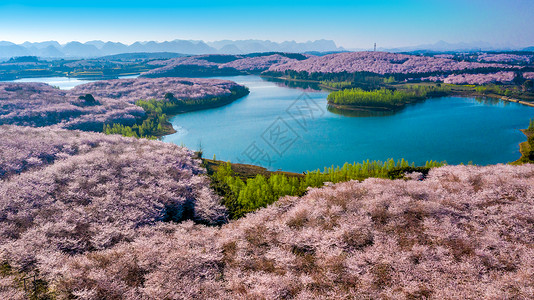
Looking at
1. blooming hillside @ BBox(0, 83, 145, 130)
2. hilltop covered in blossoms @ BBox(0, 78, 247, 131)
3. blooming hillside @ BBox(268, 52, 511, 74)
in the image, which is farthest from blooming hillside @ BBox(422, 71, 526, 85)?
blooming hillside @ BBox(0, 83, 145, 130)

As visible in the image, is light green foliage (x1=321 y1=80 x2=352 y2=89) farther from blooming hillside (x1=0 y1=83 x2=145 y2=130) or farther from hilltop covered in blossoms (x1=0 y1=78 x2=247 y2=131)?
blooming hillside (x1=0 y1=83 x2=145 y2=130)

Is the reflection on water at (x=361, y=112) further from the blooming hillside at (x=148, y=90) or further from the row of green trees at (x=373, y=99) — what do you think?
the blooming hillside at (x=148, y=90)

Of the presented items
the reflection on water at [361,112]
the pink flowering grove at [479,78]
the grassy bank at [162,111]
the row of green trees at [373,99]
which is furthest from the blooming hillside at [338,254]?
the pink flowering grove at [479,78]

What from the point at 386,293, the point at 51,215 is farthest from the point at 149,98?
the point at 386,293

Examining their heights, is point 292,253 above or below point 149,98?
below

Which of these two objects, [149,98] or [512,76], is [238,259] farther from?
[512,76]

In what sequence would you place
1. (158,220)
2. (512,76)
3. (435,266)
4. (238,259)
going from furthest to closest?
1. (512,76)
2. (158,220)
3. (238,259)
4. (435,266)
